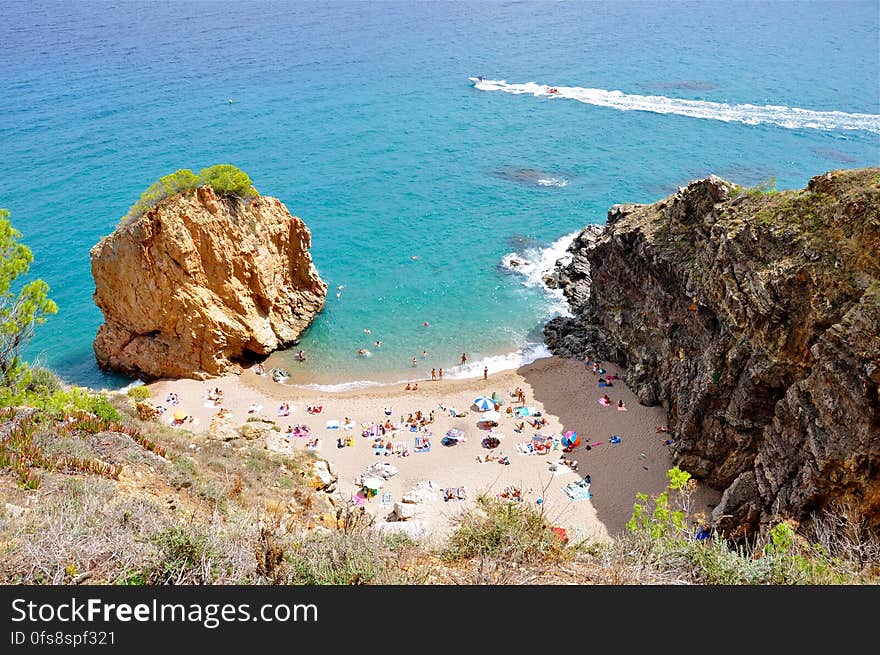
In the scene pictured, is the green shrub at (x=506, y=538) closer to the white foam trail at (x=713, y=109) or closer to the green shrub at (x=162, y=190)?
the green shrub at (x=162, y=190)

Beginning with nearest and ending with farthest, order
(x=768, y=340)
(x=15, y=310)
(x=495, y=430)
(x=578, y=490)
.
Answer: (x=15, y=310) < (x=768, y=340) < (x=578, y=490) < (x=495, y=430)

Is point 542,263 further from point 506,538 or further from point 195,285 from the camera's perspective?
point 506,538

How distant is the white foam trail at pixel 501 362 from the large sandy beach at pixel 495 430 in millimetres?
646

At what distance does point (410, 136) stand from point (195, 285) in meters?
40.2

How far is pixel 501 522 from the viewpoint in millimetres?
11812

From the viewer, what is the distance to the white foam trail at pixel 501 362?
35.4 meters

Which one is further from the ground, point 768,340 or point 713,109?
point 713,109

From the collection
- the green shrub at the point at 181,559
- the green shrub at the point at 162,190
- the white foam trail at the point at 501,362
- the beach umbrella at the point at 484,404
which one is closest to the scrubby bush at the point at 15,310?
the green shrub at the point at 181,559

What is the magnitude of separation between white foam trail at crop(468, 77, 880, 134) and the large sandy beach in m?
49.7

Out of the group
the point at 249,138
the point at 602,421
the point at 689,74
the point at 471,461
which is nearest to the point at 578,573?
the point at 471,461

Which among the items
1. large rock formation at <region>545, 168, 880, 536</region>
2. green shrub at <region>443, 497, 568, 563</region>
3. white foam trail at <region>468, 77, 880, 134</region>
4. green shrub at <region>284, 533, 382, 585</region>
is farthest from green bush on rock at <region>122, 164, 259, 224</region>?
white foam trail at <region>468, 77, 880, 134</region>

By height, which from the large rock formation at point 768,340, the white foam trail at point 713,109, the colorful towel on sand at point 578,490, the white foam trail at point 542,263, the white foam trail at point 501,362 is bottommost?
the colorful towel on sand at point 578,490

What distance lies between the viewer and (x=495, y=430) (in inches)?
1172

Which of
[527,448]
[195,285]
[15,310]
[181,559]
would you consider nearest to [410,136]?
[195,285]
